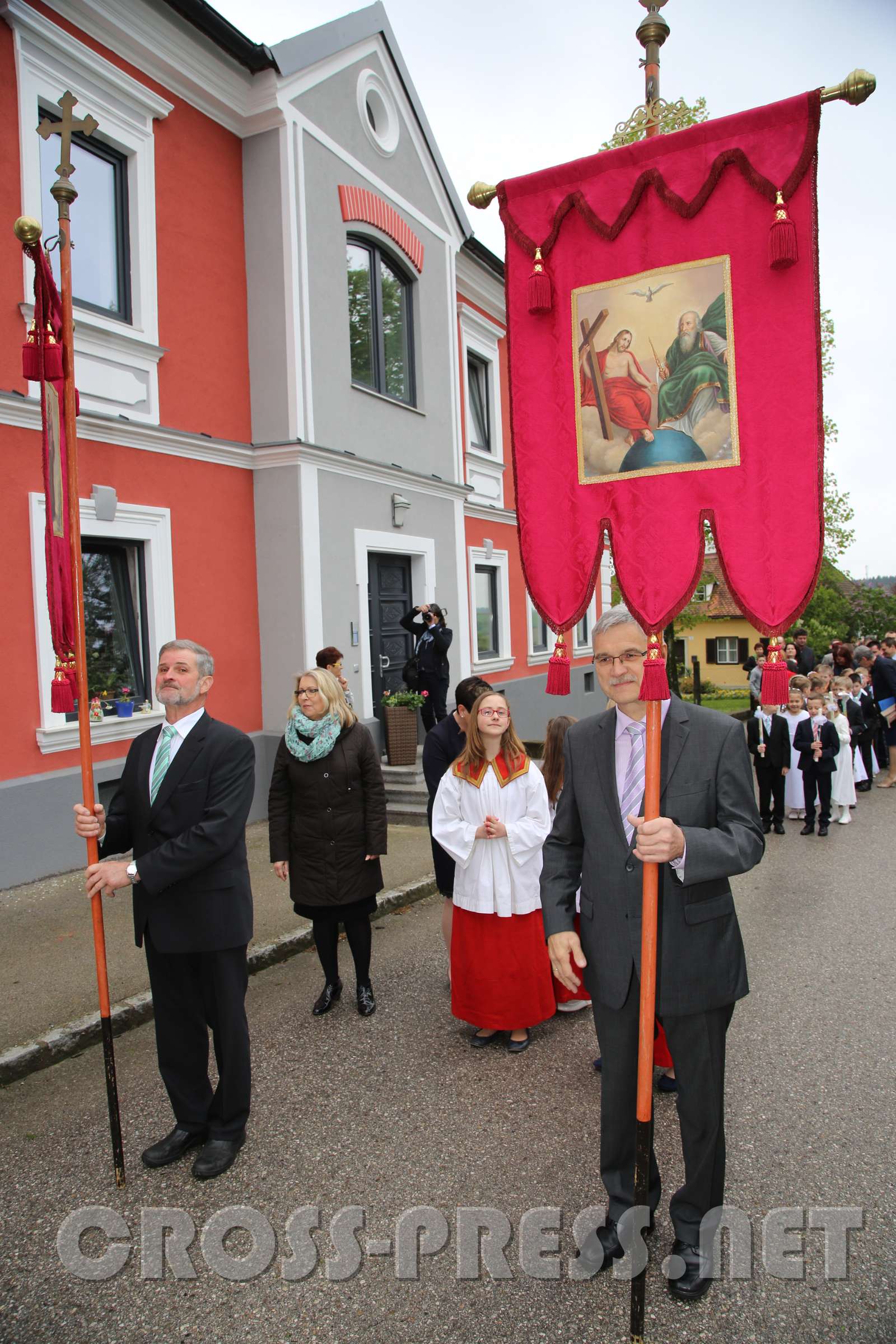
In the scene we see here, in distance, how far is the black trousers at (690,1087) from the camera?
2674mm

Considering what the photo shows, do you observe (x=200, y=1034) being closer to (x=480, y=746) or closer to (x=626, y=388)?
(x=480, y=746)

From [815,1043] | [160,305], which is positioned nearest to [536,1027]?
[815,1043]

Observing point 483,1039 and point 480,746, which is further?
point 480,746

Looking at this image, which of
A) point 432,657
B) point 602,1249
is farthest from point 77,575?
point 432,657

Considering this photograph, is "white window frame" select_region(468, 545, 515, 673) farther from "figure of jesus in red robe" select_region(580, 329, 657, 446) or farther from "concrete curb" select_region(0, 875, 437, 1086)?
"figure of jesus in red robe" select_region(580, 329, 657, 446)

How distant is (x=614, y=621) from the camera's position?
2832mm

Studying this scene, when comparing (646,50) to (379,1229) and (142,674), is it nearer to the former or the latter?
(379,1229)

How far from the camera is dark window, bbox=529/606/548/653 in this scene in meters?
17.1

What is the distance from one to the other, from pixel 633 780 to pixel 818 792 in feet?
24.7

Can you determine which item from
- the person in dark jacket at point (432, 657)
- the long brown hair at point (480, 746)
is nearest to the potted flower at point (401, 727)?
the person in dark jacket at point (432, 657)

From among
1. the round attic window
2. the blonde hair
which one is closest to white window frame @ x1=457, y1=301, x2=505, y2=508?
the round attic window

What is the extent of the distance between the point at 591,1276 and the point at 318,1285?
34.7 inches

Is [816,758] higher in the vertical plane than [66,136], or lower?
lower

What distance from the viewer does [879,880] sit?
7.38m
